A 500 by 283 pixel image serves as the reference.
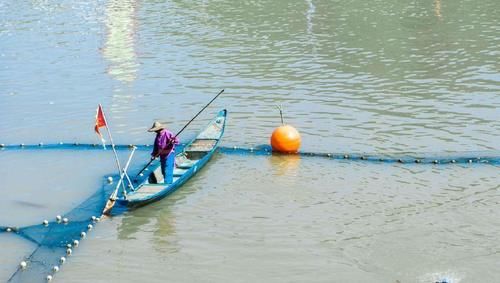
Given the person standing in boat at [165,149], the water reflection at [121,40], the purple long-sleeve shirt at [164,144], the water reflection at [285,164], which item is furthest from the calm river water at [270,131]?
the purple long-sleeve shirt at [164,144]

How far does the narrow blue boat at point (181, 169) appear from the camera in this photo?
17156mm

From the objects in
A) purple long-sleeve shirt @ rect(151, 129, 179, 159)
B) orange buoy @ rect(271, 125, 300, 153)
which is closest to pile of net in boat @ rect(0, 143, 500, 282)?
orange buoy @ rect(271, 125, 300, 153)

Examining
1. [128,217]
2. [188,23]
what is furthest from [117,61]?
[128,217]

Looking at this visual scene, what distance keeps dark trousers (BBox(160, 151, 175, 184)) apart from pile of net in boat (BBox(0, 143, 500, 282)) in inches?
61.3

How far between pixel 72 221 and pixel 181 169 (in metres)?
3.67

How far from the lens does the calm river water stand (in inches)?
592

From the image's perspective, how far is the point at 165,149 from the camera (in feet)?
58.6

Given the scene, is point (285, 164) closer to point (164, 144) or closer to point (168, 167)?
point (168, 167)

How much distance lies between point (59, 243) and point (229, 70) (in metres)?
17.3

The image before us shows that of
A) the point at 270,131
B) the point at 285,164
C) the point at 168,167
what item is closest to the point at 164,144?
the point at 168,167

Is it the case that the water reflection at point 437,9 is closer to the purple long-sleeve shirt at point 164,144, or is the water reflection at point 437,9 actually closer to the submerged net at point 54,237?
the purple long-sleeve shirt at point 164,144

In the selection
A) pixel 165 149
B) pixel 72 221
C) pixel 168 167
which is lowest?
pixel 72 221

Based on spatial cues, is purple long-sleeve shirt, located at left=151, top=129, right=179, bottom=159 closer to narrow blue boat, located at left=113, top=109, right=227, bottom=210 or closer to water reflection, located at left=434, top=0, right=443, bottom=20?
narrow blue boat, located at left=113, top=109, right=227, bottom=210

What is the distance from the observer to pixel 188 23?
1735 inches
